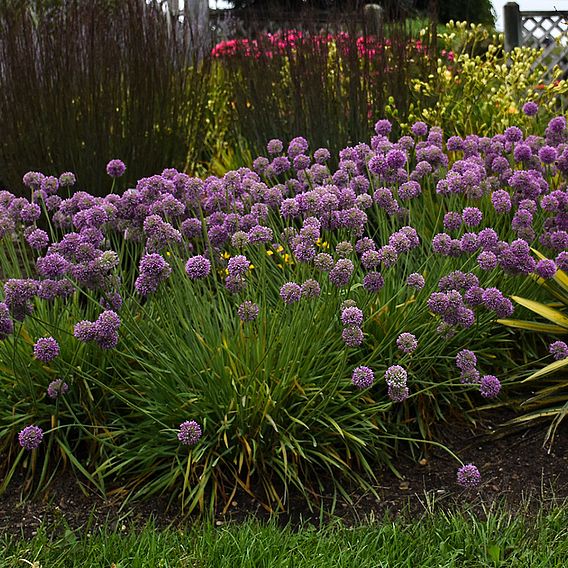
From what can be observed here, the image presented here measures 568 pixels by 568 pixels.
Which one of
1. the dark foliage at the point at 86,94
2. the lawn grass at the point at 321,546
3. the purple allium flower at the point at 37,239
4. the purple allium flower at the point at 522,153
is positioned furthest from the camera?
the dark foliage at the point at 86,94

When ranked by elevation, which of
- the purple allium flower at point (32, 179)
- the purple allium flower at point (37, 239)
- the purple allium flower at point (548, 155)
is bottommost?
the purple allium flower at point (37, 239)

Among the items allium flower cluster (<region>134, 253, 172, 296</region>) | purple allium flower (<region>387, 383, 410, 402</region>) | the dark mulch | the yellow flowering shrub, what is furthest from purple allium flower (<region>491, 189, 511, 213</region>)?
the yellow flowering shrub

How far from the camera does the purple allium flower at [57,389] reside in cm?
329

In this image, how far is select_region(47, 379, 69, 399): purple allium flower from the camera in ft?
10.8

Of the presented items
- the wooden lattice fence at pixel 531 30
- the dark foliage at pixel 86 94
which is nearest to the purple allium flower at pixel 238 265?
the dark foliage at pixel 86 94

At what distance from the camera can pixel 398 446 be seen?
3.66 metres

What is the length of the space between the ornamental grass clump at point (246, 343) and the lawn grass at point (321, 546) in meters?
0.26

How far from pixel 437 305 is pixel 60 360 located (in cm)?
153

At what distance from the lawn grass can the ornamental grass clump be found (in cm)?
26

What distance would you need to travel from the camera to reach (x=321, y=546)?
9.09ft

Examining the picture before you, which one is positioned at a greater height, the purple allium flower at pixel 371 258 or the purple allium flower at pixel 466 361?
the purple allium flower at pixel 371 258

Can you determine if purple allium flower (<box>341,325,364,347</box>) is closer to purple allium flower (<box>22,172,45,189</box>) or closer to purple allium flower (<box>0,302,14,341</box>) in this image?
purple allium flower (<box>0,302,14,341</box>)

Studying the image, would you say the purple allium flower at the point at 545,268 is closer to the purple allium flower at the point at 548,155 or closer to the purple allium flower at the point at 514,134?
the purple allium flower at the point at 548,155

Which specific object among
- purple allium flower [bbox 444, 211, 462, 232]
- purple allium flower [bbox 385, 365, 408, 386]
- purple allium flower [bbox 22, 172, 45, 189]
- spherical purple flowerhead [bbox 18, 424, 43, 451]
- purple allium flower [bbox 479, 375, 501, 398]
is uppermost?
purple allium flower [bbox 22, 172, 45, 189]
